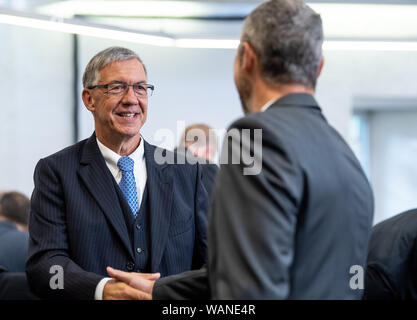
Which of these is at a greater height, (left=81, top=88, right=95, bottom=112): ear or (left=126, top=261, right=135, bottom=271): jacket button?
(left=81, top=88, right=95, bottom=112): ear

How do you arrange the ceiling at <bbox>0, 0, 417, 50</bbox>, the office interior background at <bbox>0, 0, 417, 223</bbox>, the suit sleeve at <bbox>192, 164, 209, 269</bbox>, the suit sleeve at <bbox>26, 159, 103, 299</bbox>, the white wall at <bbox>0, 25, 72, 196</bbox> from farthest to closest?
the ceiling at <bbox>0, 0, 417, 50</bbox>
the office interior background at <bbox>0, 0, 417, 223</bbox>
the white wall at <bbox>0, 25, 72, 196</bbox>
the suit sleeve at <bbox>192, 164, 209, 269</bbox>
the suit sleeve at <bbox>26, 159, 103, 299</bbox>

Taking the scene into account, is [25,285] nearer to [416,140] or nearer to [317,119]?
[317,119]

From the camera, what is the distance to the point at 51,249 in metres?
2.16

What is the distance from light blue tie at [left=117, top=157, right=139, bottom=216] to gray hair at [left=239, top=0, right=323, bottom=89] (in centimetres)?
93

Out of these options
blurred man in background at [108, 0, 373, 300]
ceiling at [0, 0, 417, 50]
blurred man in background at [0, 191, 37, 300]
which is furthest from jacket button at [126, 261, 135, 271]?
ceiling at [0, 0, 417, 50]

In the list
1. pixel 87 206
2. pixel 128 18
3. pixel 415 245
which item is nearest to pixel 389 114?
pixel 128 18

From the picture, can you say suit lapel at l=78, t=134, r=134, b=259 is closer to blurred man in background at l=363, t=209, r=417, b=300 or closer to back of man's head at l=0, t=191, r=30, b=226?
blurred man in background at l=363, t=209, r=417, b=300

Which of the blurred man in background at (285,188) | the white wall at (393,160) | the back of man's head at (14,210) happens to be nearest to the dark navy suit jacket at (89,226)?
the blurred man in background at (285,188)

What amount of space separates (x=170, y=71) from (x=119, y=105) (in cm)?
473

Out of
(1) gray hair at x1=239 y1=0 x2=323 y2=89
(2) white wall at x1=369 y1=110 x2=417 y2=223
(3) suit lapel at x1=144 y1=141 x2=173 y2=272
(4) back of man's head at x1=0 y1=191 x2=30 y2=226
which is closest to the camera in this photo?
(1) gray hair at x1=239 y1=0 x2=323 y2=89

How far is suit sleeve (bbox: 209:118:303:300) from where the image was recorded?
4.25ft

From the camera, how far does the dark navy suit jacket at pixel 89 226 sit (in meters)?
2.16

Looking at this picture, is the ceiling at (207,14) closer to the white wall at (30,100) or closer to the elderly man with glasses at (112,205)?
the white wall at (30,100)

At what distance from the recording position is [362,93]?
7.25 metres
